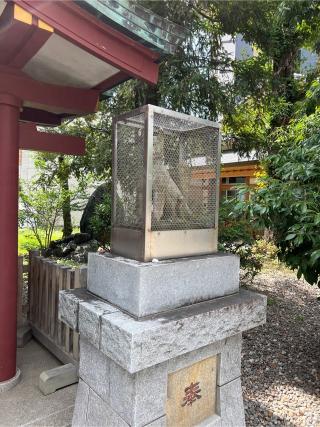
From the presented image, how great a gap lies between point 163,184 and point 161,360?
0.95 meters

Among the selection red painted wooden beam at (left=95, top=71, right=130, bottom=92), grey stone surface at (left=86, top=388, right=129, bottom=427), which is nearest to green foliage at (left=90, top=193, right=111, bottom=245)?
red painted wooden beam at (left=95, top=71, right=130, bottom=92)

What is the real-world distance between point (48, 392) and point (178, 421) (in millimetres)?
1284

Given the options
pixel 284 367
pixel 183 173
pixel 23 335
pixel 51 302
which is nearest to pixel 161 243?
pixel 183 173

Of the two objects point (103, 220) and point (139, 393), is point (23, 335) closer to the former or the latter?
point (139, 393)

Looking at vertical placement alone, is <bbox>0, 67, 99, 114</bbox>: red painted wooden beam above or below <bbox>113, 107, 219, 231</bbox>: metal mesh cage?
above

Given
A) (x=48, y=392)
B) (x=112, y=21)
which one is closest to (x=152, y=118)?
(x=112, y=21)

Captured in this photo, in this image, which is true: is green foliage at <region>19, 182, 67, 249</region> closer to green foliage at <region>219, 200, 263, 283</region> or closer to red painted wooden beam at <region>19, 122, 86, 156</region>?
red painted wooden beam at <region>19, 122, 86, 156</region>

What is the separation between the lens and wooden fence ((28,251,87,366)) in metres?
3.04

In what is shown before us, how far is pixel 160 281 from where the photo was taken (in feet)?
5.87

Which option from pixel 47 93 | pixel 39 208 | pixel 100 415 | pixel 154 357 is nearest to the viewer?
pixel 154 357

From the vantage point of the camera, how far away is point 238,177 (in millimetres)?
13141

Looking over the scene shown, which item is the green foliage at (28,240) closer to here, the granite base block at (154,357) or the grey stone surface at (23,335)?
the grey stone surface at (23,335)

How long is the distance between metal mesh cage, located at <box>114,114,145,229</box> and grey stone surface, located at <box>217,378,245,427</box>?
1.27 meters

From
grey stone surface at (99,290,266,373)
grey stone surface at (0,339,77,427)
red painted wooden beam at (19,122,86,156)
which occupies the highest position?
red painted wooden beam at (19,122,86,156)
